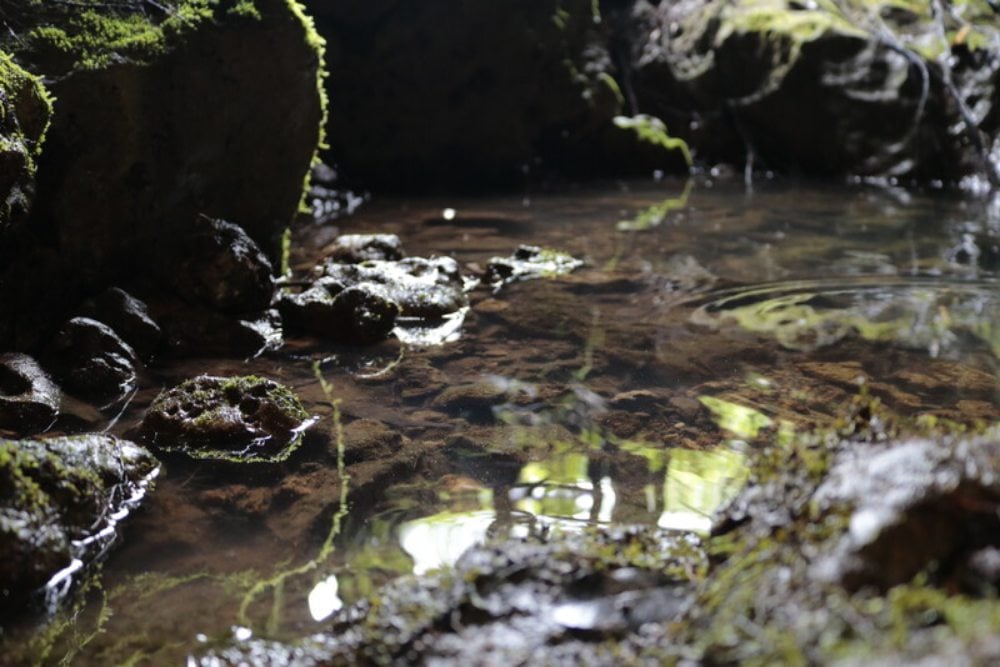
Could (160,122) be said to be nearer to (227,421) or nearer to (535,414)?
(227,421)

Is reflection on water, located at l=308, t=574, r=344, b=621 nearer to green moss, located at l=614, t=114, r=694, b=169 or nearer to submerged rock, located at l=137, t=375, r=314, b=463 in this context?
submerged rock, located at l=137, t=375, r=314, b=463

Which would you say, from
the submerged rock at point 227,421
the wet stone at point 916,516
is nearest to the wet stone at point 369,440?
the submerged rock at point 227,421

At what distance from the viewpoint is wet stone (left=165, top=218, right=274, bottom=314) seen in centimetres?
618

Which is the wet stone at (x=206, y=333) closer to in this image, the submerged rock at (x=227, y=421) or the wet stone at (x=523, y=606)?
the submerged rock at (x=227, y=421)

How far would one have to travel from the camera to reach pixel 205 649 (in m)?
2.72

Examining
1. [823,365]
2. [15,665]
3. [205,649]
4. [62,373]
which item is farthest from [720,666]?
[62,373]

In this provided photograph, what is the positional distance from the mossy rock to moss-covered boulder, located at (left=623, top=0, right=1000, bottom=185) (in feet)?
37.2

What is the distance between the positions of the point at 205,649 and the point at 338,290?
4223mm

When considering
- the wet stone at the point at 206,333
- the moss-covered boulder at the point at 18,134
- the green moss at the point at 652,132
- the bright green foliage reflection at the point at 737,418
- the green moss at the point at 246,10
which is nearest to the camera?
the bright green foliage reflection at the point at 737,418

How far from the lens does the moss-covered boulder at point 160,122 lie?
18.2 ft

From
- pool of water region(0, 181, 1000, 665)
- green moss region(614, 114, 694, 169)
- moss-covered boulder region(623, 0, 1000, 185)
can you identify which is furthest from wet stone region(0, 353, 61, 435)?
moss-covered boulder region(623, 0, 1000, 185)

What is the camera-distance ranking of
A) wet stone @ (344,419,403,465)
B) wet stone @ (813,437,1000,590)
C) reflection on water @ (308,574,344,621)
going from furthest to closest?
wet stone @ (344,419,403,465) < reflection on water @ (308,574,344,621) < wet stone @ (813,437,1000,590)

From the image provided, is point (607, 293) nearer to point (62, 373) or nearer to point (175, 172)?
point (175, 172)

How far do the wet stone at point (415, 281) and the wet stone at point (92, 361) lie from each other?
1.89 m
